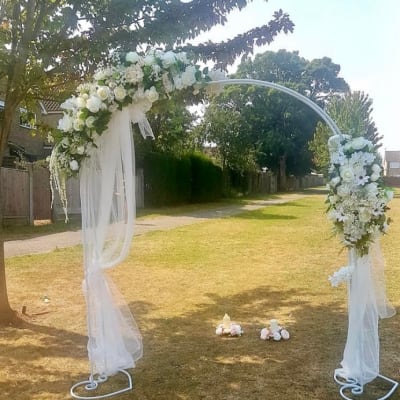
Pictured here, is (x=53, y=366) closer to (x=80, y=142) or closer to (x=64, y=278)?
(x=80, y=142)

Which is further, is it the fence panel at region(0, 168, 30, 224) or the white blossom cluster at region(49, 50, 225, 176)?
the fence panel at region(0, 168, 30, 224)

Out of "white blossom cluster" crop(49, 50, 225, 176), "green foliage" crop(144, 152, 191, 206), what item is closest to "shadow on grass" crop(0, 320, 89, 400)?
"white blossom cluster" crop(49, 50, 225, 176)

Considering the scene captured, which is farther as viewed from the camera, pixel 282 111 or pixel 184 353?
pixel 282 111

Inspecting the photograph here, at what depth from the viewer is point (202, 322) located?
19.5 feet

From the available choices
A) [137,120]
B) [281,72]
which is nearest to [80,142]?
[137,120]

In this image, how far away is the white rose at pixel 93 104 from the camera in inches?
157

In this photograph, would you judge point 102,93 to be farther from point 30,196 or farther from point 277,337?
point 30,196

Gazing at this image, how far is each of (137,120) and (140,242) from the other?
8065mm

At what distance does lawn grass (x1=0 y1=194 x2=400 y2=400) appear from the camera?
4.19 meters

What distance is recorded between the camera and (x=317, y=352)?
16.0 feet

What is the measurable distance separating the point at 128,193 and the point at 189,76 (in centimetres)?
108

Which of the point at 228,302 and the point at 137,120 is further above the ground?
the point at 137,120

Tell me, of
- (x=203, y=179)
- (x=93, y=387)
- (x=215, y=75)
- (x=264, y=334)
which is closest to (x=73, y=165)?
(x=215, y=75)

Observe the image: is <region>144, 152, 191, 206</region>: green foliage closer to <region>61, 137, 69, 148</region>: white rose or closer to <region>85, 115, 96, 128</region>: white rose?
<region>61, 137, 69, 148</region>: white rose
